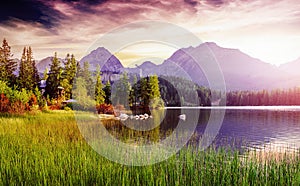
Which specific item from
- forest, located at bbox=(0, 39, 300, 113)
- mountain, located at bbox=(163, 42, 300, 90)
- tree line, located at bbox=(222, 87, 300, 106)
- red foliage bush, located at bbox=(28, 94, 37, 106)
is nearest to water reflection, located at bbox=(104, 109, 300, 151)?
forest, located at bbox=(0, 39, 300, 113)

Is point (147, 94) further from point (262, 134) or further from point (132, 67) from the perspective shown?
point (132, 67)

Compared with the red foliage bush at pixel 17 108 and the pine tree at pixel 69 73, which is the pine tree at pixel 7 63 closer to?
the pine tree at pixel 69 73

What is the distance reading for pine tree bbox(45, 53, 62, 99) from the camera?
20125mm

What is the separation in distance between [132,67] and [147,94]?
9482 millimetres

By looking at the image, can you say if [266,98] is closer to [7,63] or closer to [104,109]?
[104,109]

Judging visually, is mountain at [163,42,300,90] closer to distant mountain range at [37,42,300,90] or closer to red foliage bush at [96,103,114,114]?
distant mountain range at [37,42,300,90]

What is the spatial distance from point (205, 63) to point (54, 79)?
570 inches

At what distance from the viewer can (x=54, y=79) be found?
20.4m

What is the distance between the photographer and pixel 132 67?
653 centimetres

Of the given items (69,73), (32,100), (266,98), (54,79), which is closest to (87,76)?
(69,73)

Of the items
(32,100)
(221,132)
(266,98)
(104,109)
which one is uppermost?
(266,98)

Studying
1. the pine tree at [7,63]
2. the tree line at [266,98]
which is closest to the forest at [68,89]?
the pine tree at [7,63]

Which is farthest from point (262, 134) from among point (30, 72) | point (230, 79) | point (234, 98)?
point (230, 79)

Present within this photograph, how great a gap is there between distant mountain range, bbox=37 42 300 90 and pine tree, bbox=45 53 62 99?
535 mm
